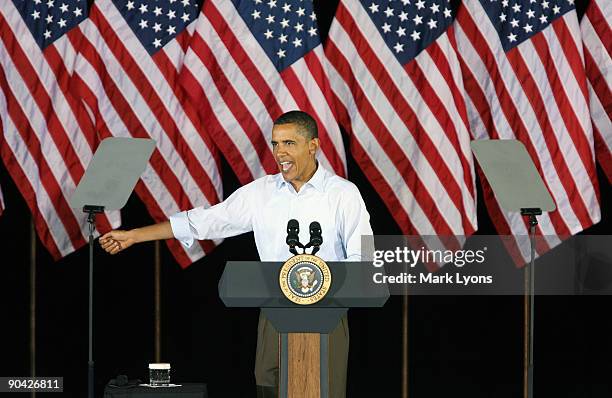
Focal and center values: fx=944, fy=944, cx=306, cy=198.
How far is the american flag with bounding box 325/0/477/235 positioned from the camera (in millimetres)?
5273

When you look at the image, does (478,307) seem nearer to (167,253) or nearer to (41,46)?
(167,253)

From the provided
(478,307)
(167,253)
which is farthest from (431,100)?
(167,253)

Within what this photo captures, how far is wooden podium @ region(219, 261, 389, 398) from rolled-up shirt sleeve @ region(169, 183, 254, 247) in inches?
42.8

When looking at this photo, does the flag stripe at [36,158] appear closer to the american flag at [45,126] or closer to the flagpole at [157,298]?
the american flag at [45,126]

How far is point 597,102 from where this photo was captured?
5445mm

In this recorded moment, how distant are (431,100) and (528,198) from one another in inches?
35.5

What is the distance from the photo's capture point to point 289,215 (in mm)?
3842

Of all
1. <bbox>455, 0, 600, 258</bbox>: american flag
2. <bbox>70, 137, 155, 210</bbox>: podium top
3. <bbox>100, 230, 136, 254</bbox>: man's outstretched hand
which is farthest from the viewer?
<bbox>455, 0, 600, 258</bbox>: american flag

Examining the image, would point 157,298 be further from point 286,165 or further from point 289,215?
point 286,165

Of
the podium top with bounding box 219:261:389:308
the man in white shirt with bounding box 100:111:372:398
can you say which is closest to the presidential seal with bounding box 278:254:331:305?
the podium top with bounding box 219:261:389:308

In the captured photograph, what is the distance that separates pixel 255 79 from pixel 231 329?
156 centimetres

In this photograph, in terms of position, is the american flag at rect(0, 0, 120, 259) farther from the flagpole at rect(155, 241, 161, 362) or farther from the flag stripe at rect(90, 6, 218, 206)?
the flagpole at rect(155, 241, 161, 362)

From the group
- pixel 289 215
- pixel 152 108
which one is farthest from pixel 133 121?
pixel 289 215

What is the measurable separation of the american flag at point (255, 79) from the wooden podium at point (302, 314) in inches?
89.0
